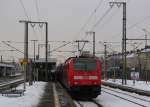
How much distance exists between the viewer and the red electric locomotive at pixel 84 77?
29.3m

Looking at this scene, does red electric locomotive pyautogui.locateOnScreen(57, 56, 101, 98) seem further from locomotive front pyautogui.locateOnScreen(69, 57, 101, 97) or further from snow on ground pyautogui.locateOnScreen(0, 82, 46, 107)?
snow on ground pyautogui.locateOnScreen(0, 82, 46, 107)

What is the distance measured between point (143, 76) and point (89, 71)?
2067 inches

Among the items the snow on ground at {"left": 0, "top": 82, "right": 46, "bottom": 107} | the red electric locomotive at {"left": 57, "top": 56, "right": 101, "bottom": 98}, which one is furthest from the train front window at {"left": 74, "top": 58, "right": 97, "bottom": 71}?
the snow on ground at {"left": 0, "top": 82, "right": 46, "bottom": 107}

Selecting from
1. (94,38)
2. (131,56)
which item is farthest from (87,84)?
(131,56)

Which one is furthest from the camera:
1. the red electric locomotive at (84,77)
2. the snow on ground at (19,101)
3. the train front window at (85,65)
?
the train front window at (85,65)

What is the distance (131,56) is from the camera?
12938 cm

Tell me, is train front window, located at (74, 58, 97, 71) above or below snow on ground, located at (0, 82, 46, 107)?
above

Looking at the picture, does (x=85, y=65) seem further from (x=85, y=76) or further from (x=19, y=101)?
(x=19, y=101)

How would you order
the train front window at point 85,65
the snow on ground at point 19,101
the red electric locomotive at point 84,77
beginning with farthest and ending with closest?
1. the train front window at point 85,65
2. the red electric locomotive at point 84,77
3. the snow on ground at point 19,101

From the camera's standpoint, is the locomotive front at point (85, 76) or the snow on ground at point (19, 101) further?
the locomotive front at point (85, 76)

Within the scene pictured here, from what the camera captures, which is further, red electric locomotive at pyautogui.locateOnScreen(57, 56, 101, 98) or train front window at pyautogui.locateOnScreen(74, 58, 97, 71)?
train front window at pyautogui.locateOnScreen(74, 58, 97, 71)

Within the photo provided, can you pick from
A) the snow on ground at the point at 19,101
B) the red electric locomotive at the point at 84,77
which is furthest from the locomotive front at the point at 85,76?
the snow on ground at the point at 19,101

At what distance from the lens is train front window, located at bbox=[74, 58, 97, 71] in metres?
29.8

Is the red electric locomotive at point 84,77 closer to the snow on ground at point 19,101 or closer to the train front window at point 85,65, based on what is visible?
the train front window at point 85,65
